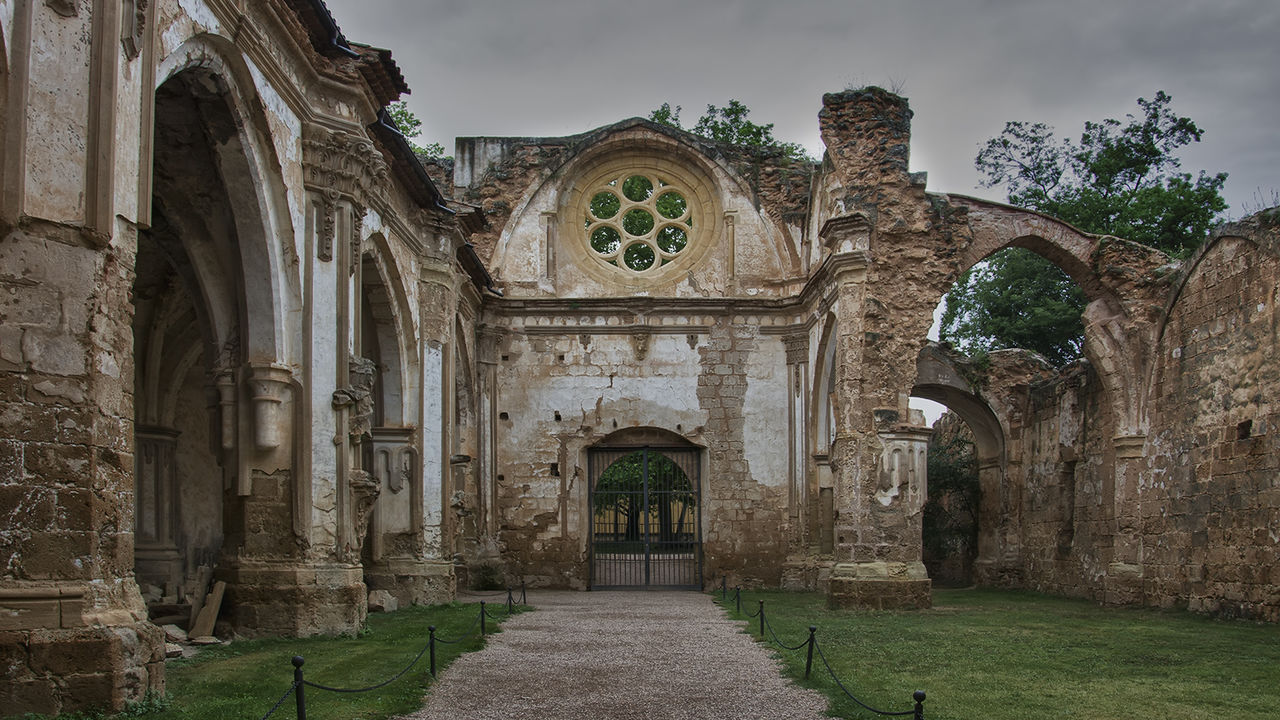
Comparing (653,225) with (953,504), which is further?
(953,504)

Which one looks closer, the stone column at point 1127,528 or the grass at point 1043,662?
the grass at point 1043,662

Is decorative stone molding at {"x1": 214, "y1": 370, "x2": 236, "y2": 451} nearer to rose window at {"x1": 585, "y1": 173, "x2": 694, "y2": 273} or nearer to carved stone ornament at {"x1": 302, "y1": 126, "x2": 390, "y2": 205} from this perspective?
carved stone ornament at {"x1": 302, "y1": 126, "x2": 390, "y2": 205}

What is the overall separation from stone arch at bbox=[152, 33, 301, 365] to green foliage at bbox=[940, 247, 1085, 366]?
799 inches

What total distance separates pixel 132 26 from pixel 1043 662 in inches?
329

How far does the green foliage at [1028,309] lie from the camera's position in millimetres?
29266

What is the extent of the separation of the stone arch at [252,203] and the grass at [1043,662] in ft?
18.7

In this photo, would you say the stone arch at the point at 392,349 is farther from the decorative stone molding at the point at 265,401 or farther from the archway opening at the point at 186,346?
the decorative stone molding at the point at 265,401

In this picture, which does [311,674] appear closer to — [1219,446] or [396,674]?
[396,674]

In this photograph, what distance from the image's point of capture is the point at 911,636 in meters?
12.3

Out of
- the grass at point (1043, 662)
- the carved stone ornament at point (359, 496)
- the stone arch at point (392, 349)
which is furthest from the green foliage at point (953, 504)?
the carved stone ornament at point (359, 496)

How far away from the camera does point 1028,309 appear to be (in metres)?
30.2

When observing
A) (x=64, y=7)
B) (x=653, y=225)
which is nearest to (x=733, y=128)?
(x=653, y=225)

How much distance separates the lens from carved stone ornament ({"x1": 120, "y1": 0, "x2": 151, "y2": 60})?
741 centimetres

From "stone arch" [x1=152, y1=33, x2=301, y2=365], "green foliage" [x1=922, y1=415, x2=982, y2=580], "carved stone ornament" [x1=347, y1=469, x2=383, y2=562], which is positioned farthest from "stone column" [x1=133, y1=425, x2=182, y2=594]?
"green foliage" [x1=922, y1=415, x2=982, y2=580]
